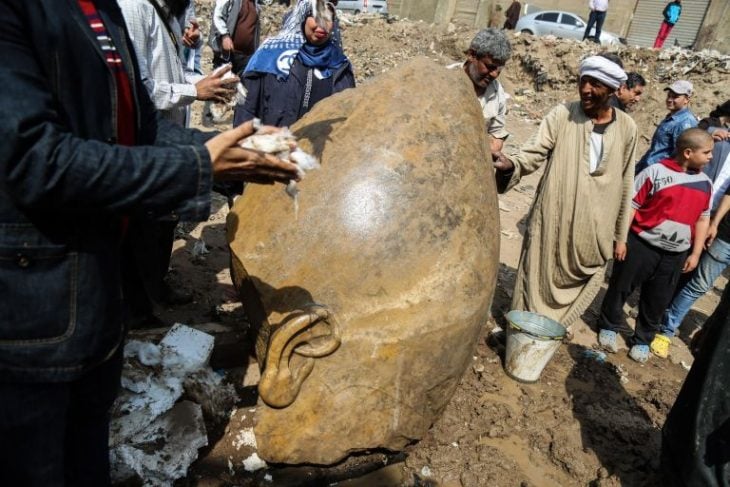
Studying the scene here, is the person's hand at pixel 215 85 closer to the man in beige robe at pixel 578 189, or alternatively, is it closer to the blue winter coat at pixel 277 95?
the blue winter coat at pixel 277 95

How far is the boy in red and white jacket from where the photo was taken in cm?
385

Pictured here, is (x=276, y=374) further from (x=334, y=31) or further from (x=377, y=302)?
(x=334, y=31)

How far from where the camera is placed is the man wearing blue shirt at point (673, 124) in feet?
17.1

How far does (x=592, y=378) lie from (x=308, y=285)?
2640 millimetres

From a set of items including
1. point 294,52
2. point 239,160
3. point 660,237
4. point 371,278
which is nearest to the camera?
point 239,160

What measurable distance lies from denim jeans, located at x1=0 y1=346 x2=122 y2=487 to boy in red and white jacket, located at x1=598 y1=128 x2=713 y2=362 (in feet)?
11.9

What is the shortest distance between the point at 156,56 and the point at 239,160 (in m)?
1.92

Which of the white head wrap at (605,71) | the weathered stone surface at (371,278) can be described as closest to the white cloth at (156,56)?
the weathered stone surface at (371,278)

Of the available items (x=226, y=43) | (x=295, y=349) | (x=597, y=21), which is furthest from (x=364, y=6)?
(x=295, y=349)

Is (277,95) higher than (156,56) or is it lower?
lower

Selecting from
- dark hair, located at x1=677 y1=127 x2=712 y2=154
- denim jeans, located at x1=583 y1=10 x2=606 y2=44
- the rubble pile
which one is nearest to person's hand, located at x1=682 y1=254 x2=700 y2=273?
dark hair, located at x1=677 y1=127 x2=712 y2=154

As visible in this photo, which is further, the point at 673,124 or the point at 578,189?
the point at 673,124

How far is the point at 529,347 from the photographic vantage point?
3.33m

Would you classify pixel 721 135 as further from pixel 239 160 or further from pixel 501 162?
pixel 239 160
